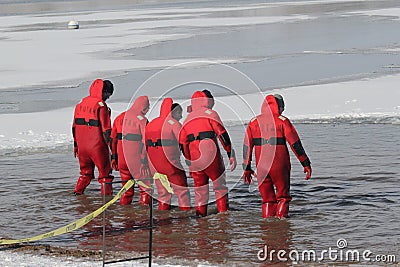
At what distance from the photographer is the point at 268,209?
8695mm

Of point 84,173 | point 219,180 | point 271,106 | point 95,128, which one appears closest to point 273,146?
point 271,106

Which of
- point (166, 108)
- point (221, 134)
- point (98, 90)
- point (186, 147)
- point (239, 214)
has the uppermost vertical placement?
point (98, 90)

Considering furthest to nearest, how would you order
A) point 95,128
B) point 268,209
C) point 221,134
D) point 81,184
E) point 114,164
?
1. point 81,184
2. point 95,128
3. point 114,164
4. point 268,209
5. point 221,134

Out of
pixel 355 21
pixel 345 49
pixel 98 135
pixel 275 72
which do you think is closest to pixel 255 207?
pixel 98 135

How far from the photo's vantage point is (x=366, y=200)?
9.38 metres

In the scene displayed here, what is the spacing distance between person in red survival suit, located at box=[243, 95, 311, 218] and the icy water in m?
0.45

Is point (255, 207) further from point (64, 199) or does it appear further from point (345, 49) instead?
point (345, 49)

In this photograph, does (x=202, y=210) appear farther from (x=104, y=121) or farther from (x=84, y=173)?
(x=84, y=173)

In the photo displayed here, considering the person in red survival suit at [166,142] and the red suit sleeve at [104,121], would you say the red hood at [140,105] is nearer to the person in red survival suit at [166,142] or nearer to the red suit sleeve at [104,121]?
the person in red survival suit at [166,142]

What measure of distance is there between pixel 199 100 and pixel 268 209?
1.31 m

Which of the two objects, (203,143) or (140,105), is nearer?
(203,143)

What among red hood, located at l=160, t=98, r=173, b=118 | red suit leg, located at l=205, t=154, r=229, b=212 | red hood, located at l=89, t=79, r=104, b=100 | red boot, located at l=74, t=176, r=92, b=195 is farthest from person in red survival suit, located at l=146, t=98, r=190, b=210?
red boot, located at l=74, t=176, r=92, b=195

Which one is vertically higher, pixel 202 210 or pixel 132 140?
pixel 132 140

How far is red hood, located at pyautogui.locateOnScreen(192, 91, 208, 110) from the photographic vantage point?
8.56 meters
